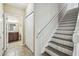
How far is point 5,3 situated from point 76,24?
1.19 m

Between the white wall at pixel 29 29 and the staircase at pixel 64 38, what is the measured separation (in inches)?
10.7

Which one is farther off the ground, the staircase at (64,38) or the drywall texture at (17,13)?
the drywall texture at (17,13)

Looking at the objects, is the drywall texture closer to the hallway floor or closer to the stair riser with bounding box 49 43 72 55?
the hallway floor

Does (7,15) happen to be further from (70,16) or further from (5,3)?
(70,16)

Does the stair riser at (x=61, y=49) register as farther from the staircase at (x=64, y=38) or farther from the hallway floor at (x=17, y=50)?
the hallway floor at (x=17, y=50)

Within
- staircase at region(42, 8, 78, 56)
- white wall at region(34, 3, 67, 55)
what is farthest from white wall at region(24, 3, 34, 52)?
staircase at region(42, 8, 78, 56)

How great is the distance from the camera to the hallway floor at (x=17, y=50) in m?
1.61

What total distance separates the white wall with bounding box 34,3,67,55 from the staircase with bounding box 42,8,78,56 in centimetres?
8

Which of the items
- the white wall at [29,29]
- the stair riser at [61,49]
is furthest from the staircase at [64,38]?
the white wall at [29,29]

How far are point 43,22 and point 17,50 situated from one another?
2.11 ft

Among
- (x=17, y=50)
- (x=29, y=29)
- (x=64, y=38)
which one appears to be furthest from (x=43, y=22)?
(x=17, y=50)

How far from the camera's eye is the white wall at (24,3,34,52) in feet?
5.30

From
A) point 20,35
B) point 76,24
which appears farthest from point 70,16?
point 20,35

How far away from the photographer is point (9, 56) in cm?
160
